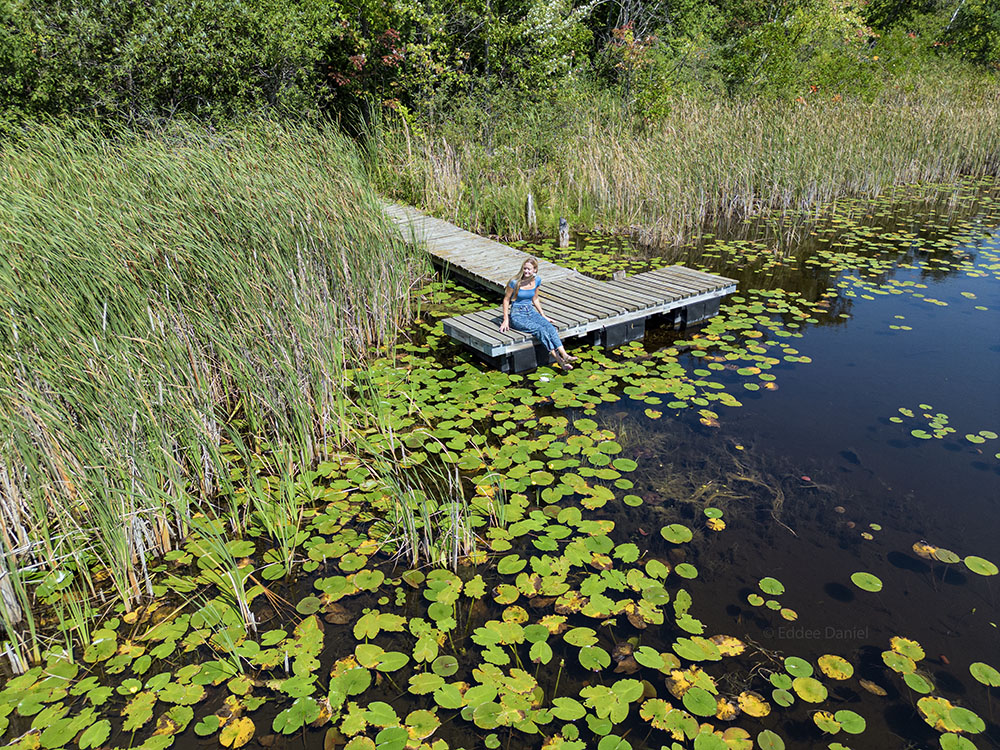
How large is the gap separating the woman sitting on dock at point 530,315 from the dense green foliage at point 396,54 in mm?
6545

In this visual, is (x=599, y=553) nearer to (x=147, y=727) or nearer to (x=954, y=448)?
(x=147, y=727)

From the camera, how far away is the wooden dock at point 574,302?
542 centimetres

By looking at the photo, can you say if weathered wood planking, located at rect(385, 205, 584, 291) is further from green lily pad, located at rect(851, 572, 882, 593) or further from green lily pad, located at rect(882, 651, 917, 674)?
green lily pad, located at rect(882, 651, 917, 674)

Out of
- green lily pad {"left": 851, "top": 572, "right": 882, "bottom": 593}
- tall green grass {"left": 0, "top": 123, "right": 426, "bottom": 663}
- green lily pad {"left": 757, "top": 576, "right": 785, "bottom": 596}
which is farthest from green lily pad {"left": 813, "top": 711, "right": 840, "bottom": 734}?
tall green grass {"left": 0, "top": 123, "right": 426, "bottom": 663}

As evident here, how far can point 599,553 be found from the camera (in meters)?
3.38

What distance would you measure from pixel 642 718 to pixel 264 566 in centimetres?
210

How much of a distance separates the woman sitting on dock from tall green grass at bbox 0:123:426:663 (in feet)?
4.27

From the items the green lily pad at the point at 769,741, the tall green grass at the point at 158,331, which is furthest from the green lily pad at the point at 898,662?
the tall green grass at the point at 158,331

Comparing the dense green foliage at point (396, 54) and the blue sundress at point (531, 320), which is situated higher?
the dense green foliage at point (396, 54)

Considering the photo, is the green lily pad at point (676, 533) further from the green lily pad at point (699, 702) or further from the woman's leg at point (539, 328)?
the woman's leg at point (539, 328)

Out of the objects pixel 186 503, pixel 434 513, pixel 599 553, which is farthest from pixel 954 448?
pixel 186 503

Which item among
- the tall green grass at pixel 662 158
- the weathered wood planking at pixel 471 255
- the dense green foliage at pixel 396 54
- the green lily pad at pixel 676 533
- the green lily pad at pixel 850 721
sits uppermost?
the dense green foliage at pixel 396 54

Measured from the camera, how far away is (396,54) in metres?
10.6

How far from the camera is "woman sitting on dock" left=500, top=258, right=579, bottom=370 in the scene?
527cm
